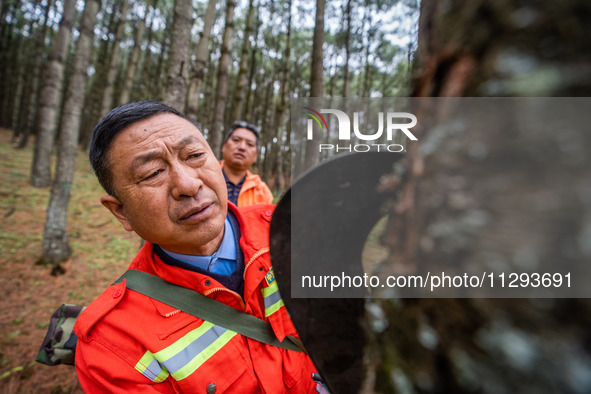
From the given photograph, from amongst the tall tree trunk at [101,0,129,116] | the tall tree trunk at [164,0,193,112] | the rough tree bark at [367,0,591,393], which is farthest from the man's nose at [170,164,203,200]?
the tall tree trunk at [101,0,129,116]

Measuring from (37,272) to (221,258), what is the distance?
5.13 metres

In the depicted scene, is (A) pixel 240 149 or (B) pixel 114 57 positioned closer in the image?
(A) pixel 240 149

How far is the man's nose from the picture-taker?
4.79 feet

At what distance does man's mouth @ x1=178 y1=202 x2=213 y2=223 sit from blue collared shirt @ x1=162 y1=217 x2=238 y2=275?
1.12ft

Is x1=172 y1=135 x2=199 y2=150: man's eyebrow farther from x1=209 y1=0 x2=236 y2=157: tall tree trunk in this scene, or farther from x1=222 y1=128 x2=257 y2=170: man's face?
x1=209 y1=0 x2=236 y2=157: tall tree trunk

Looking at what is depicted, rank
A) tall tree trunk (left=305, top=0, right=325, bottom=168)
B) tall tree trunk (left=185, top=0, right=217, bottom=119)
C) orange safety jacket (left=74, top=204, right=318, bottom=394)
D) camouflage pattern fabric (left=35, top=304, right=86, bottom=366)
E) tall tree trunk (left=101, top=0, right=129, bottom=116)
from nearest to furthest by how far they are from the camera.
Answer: orange safety jacket (left=74, top=204, right=318, bottom=394) → camouflage pattern fabric (left=35, top=304, right=86, bottom=366) → tall tree trunk (left=185, top=0, right=217, bottom=119) → tall tree trunk (left=305, top=0, right=325, bottom=168) → tall tree trunk (left=101, top=0, right=129, bottom=116)

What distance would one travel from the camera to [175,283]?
1.63m

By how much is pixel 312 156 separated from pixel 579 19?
6284 mm

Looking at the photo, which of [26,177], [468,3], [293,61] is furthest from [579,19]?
[293,61]

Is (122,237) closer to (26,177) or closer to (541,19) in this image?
(26,177)

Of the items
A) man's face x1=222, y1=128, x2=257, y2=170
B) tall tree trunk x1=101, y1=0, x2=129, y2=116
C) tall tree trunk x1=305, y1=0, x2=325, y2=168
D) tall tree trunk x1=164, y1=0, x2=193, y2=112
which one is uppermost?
tall tree trunk x1=101, y1=0, x2=129, y2=116

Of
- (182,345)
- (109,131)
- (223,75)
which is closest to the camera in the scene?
(182,345)

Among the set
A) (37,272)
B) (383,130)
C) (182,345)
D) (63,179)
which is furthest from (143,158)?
(37,272)

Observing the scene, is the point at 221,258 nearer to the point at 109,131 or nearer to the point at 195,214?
the point at 195,214
